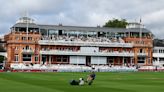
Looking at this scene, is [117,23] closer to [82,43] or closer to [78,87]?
[82,43]

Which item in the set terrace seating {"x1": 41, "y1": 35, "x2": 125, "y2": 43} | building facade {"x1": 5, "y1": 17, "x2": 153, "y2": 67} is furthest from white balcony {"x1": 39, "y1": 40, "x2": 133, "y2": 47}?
terrace seating {"x1": 41, "y1": 35, "x2": 125, "y2": 43}

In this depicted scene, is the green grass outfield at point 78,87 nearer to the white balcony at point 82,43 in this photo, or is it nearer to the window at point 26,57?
the window at point 26,57

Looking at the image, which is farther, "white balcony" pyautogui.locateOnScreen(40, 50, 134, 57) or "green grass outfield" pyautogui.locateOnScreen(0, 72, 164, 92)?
"white balcony" pyautogui.locateOnScreen(40, 50, 134, 57)

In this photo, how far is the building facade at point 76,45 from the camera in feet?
395

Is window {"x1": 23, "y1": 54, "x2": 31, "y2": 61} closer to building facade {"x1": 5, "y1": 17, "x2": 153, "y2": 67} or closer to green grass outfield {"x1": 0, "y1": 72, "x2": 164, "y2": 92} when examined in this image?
building facade {"x1": 5, "y1": 17, "x2": 153, "y2": 67}

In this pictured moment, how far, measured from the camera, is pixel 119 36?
442 feet

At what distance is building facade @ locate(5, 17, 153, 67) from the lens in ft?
395

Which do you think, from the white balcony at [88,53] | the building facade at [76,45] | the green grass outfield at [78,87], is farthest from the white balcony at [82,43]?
the green grass outfield at [78,87]

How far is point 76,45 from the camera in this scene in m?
124

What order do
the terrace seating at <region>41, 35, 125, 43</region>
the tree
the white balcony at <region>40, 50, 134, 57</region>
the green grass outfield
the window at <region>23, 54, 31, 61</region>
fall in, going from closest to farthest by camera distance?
the green grass outfield, the window at <region>23, 54, 31, 61</region>, the white balcony at <region>40, 50, 134, 57</region>, the terrace seating at <region>41, 35, 125, 43</region>, the tree

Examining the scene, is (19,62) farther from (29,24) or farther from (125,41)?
(125,41)

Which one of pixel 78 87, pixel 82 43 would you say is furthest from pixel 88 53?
pixel 78 87

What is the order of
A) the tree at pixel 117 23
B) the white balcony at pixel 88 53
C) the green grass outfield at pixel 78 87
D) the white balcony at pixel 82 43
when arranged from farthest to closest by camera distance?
1. the tree at pixel 117 23
2. the white balcony at pixel 82 43
3. the white balcony at pixel 88 53
4. the green grass outfield at pixel 78 87

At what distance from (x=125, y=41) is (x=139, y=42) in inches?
173
